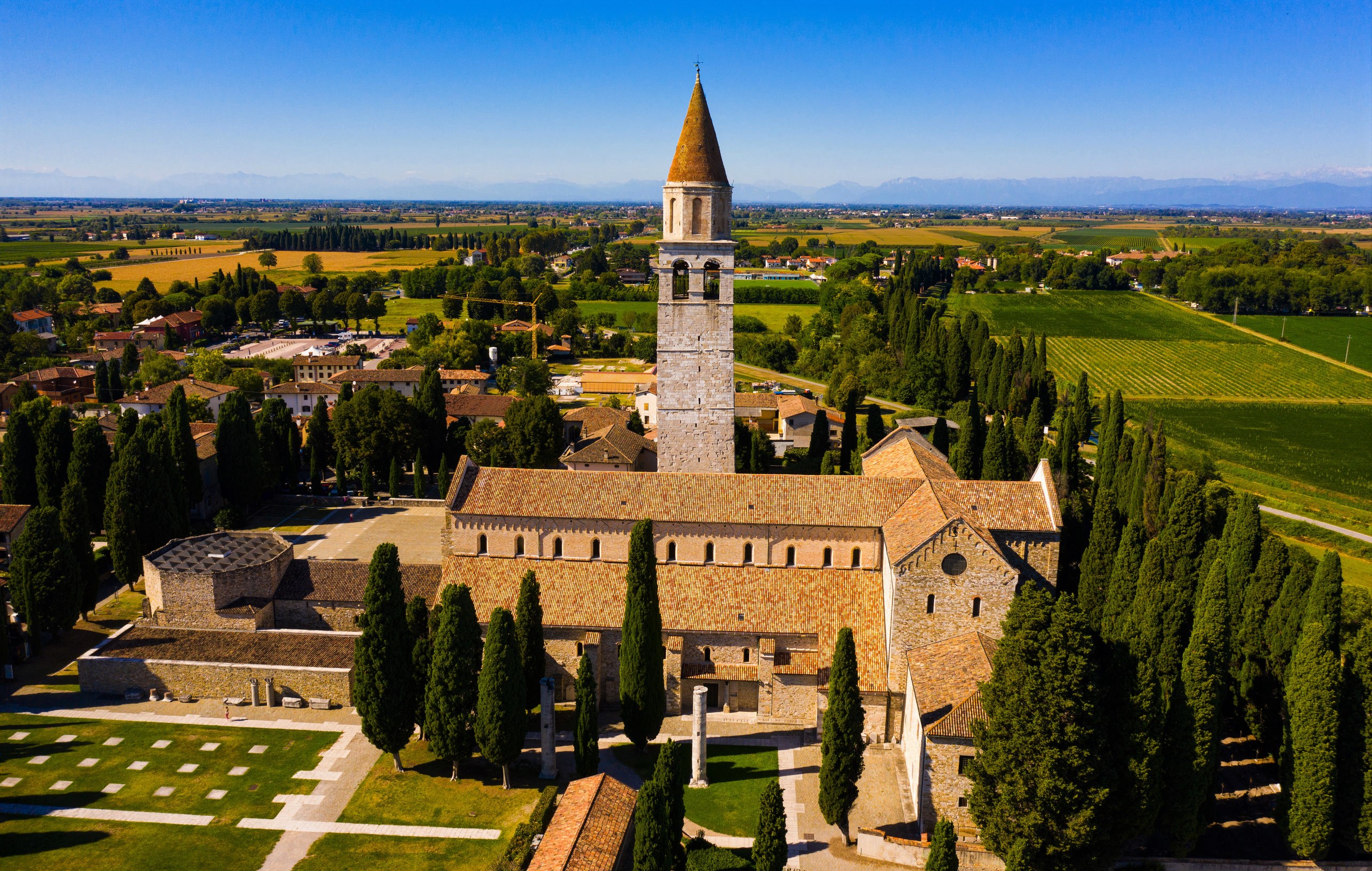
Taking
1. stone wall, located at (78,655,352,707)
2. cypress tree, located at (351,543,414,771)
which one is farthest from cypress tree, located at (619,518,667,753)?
stone wall, located at (78,655,352,707)

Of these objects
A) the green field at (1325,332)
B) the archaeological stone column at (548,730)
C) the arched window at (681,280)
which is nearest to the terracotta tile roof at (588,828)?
the archaeological stone column at (548,730)

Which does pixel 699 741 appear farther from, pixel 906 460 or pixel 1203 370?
pixel 1203 370

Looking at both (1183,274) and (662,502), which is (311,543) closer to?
(662,502)

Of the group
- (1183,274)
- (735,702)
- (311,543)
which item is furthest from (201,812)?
(1183,274)

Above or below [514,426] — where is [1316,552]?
below

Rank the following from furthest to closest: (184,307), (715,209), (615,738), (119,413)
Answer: (184,307) < (119,413) < (715,209) < (615,738)

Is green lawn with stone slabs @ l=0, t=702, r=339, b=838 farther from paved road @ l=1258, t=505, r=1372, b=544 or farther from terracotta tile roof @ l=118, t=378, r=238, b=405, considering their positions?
paved road @ l=1258, t=505, r=1372, b=544

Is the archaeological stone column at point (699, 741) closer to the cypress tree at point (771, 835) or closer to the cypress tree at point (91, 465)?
the cypress tree at point (771, 835)
